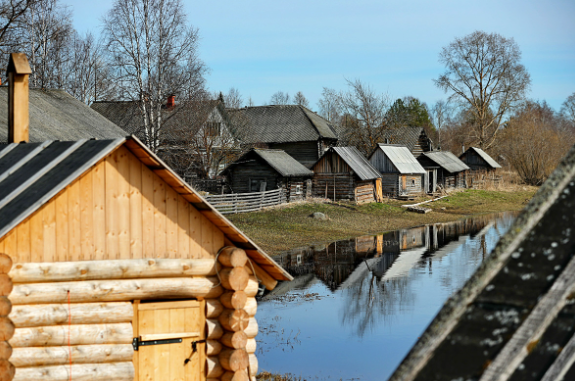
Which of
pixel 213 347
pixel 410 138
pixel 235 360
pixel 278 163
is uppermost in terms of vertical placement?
pixel 410 138

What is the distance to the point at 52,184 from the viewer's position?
7.25 metres

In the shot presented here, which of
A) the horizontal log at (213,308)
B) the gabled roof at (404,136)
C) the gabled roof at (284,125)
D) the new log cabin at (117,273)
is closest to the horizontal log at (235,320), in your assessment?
the new log cabin at (117,273)

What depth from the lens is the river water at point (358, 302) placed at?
1347 cm

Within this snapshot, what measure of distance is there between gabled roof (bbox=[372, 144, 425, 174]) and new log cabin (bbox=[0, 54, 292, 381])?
39969 mm

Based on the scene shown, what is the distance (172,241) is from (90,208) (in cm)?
114

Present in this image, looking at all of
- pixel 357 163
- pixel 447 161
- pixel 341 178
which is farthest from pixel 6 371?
pixel 447 161

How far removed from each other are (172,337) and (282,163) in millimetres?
31565

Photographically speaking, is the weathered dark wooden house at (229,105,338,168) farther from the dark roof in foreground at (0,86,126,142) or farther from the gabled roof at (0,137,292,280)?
the gabled roof at (0,137,292,280)

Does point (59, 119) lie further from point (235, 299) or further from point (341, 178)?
point (341, 178)

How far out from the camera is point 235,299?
8.12 m

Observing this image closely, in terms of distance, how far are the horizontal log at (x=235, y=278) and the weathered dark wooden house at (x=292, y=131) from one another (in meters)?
43.7

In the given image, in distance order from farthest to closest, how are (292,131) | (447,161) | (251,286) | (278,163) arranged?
(447,161), (292,131), (278,163), (251,286)

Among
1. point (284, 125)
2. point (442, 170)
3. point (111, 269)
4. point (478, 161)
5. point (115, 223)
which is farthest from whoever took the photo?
point (478, 161)

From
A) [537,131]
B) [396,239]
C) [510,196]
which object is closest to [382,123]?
[510,196]
